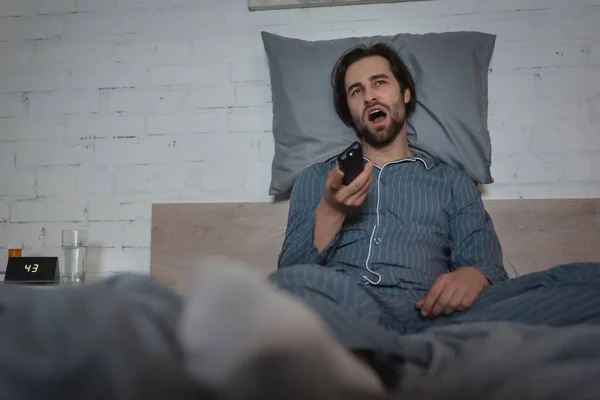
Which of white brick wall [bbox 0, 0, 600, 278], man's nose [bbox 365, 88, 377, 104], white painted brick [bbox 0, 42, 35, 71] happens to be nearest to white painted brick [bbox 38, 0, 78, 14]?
white brick wall [bbox 0, 0, 600, 278]

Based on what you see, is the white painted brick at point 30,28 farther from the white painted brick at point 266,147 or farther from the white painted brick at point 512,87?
the white painted brick at point 512,87

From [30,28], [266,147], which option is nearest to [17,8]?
[30,28]

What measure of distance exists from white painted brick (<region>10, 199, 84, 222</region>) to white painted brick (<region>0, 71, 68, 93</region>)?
36cm

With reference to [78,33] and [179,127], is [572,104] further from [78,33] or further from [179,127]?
[78,33]

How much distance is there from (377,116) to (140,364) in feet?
3.66

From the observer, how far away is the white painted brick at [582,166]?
56.4 inches

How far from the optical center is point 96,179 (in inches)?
63.0

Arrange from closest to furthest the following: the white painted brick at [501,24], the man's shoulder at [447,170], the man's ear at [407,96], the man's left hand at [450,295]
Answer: the man's left hand at [450,295] → the man's shoulder at [447,170] → the man's ear at [407,96] → the white painted brick at [501,24]

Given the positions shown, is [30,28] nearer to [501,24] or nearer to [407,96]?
[407,96]

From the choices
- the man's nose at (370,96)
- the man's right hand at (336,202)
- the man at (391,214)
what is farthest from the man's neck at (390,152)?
the man's right hand at (336,202)

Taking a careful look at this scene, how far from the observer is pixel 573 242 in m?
1.35

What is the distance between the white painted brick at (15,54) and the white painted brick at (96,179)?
0.40 metres

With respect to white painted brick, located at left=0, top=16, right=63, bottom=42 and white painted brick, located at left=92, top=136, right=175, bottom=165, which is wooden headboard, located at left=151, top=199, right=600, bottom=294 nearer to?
white painted brick, located at left=92, top=136, right=175, bottom=165

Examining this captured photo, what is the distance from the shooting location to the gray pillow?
134 cm
